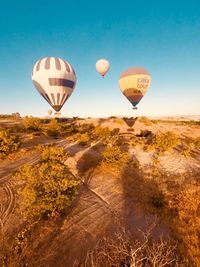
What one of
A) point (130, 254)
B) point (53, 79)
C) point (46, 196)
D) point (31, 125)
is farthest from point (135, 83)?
point (130, 254)

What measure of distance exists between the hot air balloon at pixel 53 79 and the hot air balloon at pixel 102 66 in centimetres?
958

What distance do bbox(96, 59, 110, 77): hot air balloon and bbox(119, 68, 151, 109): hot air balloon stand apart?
6402mm

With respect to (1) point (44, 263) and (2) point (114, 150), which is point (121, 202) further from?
(2) point (114, 150)

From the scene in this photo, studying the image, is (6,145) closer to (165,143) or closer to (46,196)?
(46,196)

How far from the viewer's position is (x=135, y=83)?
40.4 meters

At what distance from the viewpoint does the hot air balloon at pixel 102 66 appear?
47.4m

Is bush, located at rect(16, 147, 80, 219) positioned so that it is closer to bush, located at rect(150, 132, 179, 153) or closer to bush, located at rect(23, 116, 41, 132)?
bush, located at rect(150, 132, 179, 153)

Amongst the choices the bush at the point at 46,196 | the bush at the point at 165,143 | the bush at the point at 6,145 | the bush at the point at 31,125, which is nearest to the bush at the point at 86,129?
the bush at the point at 31,125

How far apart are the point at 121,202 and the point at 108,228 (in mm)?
2468

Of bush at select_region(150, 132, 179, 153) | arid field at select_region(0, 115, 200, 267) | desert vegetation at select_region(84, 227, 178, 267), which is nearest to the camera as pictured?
desert vegetation at select_region(84, 227, 178, 267)

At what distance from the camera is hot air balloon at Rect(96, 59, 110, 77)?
47438 millimetres

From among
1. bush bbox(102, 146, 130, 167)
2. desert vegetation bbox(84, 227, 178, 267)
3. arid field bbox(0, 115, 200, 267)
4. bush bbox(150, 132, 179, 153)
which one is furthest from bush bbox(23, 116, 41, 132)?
desert vegetation bbox(84, 227, 178, 267)

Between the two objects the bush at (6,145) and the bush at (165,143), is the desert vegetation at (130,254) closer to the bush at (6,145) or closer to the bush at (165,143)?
the bush at (6,145)

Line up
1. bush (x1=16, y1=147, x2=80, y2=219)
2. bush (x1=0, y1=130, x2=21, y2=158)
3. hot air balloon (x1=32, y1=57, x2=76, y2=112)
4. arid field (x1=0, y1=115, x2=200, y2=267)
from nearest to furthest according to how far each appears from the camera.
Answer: arid field (x1=0, y1=115, x2=200, y2=267) < bush (x1=16, y1=147, x2=80, y2=219) < bush (x1=0, y1=130, x2=21, y2=158) < hot air balloon (x1=32, y1=57, x2=76, y2=112)
